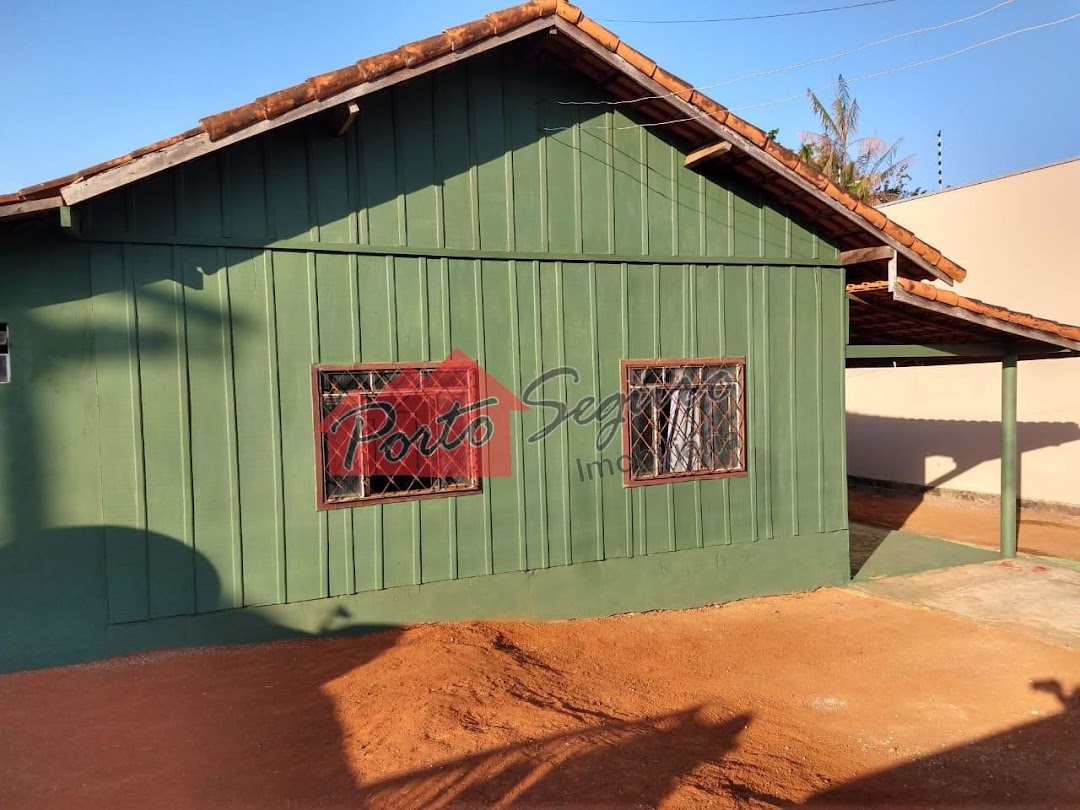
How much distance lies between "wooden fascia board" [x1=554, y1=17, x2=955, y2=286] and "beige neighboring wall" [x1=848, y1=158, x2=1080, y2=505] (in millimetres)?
6374

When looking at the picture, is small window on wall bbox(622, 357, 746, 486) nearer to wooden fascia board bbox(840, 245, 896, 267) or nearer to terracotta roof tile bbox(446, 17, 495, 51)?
wooden fascia board bbox(840, 245, 896, 267)

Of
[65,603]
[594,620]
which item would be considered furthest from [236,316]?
[594,620]

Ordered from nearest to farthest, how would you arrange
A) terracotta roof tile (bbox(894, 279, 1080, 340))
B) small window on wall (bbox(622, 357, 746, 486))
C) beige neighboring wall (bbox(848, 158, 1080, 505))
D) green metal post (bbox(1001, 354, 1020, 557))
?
small window on wall (bbox(622, 357, 746, 486)) < terracotta roof tile (bbox(894, 279, 1080, 340)) < green metal post (bbox(1001, 354, 1020, 557)) < beige neighboring wall (bbox(848, 158, 1080, 505))

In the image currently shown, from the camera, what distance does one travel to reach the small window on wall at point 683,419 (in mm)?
6641

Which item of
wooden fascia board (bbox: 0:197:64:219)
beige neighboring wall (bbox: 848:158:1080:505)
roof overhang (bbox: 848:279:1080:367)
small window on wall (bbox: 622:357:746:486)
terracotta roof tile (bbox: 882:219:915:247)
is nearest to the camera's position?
wooden fascia board (bbox: 0:197:64:219)

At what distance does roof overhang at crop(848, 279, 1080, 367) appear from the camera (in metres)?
7.09

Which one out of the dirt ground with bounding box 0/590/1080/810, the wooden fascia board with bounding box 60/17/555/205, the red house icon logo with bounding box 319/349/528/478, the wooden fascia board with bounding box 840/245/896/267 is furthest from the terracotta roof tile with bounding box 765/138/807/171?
the dirt ground with bounding box 0/590/1080/810

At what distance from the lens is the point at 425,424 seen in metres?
5.84

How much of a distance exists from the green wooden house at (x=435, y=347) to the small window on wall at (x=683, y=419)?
0.09 ft

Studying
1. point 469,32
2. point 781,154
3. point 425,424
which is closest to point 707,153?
point 781,154

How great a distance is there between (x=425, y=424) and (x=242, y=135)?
2.34m

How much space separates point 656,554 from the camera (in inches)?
264

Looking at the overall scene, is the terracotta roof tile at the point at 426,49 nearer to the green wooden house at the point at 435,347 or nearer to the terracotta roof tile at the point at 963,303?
the green wooden house at the point at 435,347

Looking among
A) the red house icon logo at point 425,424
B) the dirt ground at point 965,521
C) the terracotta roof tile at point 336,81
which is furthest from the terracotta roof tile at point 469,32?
the dirt ground at point 965,521
